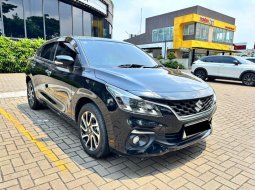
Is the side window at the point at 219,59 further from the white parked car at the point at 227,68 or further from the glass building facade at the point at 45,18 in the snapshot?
the glass building facade at the point at 45,18

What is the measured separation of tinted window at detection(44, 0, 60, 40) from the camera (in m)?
17.1

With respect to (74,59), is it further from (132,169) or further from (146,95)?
(132,169)

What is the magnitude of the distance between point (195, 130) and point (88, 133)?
153 centimetres

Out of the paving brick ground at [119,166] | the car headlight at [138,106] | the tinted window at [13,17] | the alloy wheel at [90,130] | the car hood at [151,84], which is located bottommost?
the paving brick ground at [119,166]

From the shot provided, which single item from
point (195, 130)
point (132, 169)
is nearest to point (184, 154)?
point (195, 130)

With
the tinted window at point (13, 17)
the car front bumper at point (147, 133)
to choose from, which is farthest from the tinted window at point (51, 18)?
the car front bumper at point (147, 133)

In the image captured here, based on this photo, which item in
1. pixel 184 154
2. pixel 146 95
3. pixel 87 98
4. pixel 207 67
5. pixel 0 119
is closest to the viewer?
pixel 146 95

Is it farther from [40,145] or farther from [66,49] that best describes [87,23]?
[40,145]

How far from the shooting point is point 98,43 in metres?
3.93

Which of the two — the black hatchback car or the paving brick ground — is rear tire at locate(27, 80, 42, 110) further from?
the black hatchback car

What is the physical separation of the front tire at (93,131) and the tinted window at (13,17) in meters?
15.1

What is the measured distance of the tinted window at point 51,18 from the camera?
17.1 m

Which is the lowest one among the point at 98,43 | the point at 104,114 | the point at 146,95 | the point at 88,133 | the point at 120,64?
the point at 88,133

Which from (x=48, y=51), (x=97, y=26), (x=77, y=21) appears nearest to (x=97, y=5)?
(x=97, y=26)
